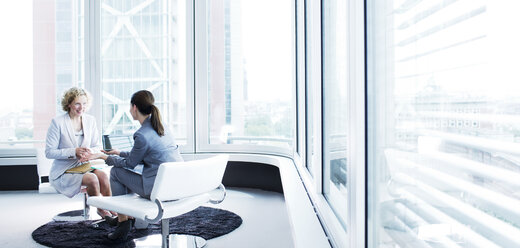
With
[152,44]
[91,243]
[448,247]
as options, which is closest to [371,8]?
[448,247]

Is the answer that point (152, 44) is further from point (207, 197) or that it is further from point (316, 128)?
point (316, 128)

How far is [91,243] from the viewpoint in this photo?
110 inches

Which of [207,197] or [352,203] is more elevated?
[352,203]

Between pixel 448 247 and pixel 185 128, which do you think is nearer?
pixel 448 247

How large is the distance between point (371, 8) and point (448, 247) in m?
0.63

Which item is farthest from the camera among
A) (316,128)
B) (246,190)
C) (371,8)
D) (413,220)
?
(246,190)

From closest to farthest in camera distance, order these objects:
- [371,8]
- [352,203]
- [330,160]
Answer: [371,8] → [352,203] → [330,160]

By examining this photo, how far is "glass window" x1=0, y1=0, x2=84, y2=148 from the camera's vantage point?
483 cm

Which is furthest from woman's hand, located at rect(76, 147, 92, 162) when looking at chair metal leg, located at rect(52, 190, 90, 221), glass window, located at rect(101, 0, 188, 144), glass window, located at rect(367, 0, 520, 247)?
glass window, located at rect(367, 0, 520, 247)

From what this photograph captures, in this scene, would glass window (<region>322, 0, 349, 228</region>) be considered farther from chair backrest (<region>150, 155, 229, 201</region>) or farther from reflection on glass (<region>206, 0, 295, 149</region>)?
reflection on glass (<region>206, 0, 295, 149</region>)

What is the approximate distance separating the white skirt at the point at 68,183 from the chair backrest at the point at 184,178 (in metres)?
1.36

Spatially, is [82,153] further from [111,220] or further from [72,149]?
[111,220]

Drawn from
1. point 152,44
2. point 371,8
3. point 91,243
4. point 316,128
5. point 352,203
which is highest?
point 152,44

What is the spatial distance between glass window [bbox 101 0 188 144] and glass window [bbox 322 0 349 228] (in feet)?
10.4
